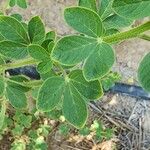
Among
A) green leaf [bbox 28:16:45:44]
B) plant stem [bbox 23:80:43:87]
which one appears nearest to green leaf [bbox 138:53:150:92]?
green leaf [bbox 28:16:45:44]

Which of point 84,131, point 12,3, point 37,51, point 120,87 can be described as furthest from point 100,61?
point 120,87

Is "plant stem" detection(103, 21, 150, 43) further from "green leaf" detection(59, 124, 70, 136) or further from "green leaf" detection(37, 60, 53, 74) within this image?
"green leaf" detection(59, 124, 70, 136)

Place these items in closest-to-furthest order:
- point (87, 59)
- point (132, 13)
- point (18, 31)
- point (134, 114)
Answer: point (132, 13) < point (87, 59) < point (18, 31) < point (134, 114)

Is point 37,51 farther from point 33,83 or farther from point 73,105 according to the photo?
point 33,83

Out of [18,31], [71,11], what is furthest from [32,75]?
[71,11]

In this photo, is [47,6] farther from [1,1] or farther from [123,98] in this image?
[123,98]

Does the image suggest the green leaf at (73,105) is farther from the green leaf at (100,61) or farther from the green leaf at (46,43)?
the green leaf at (100,61)

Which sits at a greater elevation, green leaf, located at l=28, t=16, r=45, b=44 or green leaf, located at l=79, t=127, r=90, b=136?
green leaf, located at l=79, t=127, r=90, b=136
